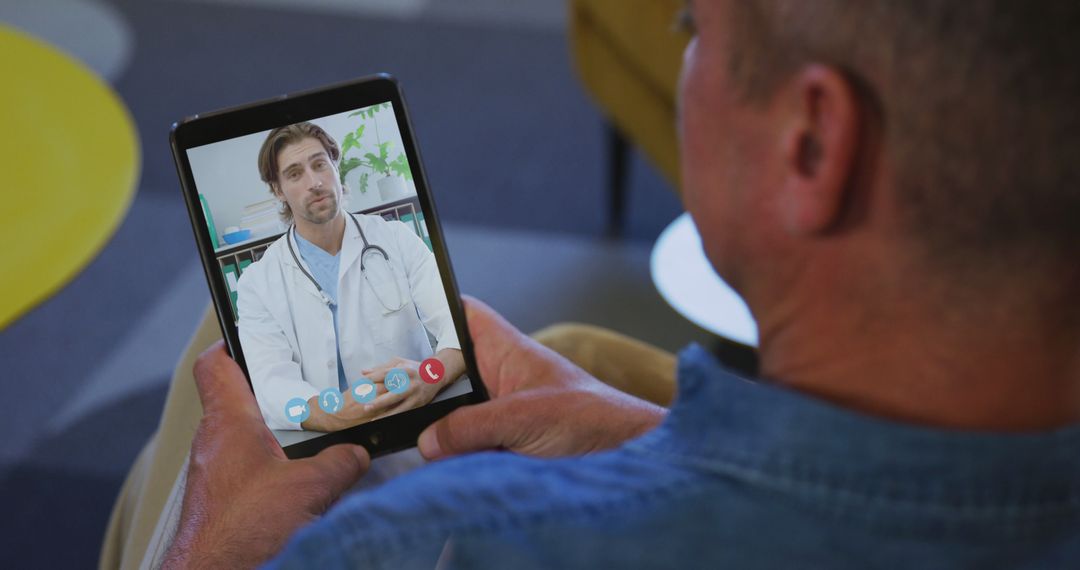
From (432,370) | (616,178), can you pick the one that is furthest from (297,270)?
(616,178)

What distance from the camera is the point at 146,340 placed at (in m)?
1.69

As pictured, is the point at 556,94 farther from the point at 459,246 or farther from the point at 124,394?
the point at 124,394

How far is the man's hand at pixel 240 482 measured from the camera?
0.71 m

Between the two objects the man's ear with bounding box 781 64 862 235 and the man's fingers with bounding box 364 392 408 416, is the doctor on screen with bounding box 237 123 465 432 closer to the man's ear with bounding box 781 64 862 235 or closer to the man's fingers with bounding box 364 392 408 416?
the man's fingers with bounding box 364 392 408 416

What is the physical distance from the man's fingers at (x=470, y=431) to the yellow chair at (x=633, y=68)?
86 centimetres

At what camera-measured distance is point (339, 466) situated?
0.77 metres

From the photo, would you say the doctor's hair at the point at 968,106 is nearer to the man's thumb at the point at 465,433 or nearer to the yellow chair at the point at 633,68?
the man's thumb at the point at 465,433

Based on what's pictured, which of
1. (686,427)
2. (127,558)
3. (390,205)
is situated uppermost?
(390,205)

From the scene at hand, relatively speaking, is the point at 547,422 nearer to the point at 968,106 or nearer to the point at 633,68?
the point at 968,106

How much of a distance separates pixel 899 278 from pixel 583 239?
1.54 m

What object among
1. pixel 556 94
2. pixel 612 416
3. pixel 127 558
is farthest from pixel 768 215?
pixel 556 94

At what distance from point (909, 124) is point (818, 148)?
4 centimetres

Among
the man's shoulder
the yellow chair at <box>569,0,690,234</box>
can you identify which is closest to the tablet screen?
the man's shoulder

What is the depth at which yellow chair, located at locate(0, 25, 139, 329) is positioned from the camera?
114 cm
